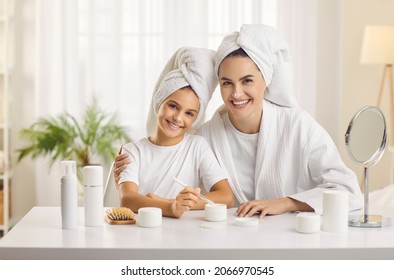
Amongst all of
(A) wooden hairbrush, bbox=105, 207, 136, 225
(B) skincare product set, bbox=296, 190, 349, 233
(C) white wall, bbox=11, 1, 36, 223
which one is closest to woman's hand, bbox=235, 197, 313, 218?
(B) skincare product set, bbox=296, 190, 349, 233

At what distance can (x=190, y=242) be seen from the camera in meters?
1.95

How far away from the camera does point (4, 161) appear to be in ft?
18.5

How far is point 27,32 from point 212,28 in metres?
1.48

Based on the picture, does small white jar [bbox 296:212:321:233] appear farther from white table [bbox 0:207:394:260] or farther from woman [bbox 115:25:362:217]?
woman [bbox 115:25:362:217]

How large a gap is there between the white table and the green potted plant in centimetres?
344

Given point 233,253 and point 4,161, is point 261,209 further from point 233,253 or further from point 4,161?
point 4,161

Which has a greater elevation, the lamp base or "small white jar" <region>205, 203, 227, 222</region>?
"small white jar" <region>205, 203, 227, 222</region>

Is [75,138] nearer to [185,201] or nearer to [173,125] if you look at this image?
[173,125]

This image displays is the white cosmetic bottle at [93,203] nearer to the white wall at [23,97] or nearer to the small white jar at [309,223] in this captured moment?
the small white jar at [309,223]

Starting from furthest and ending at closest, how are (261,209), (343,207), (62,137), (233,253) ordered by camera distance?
(62,137) → (261,209) → (343,207) → (233,253)

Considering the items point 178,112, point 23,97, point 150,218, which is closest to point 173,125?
point 178,112

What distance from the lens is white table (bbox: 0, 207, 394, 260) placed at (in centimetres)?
188
